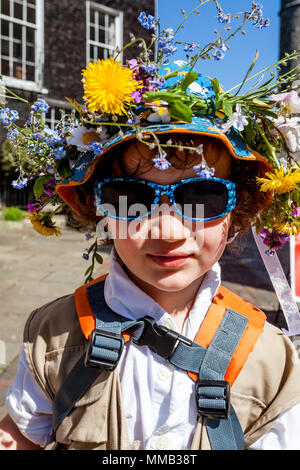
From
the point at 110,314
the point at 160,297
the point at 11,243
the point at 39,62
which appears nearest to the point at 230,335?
the point at 160,297

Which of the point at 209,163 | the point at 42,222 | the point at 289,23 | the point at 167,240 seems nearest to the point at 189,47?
the point at 209,163

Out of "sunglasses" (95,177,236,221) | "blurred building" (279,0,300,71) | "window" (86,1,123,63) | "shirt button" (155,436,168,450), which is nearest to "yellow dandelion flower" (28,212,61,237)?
"sunglasses" (95,177,236,221)

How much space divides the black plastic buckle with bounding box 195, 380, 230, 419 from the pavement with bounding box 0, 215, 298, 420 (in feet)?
2.30

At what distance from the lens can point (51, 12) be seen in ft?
38.8

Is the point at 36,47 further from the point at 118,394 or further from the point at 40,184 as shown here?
the point at 118,394

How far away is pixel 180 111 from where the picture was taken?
117 centimetres

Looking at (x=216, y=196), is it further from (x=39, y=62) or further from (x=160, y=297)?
(x=39, y=62)

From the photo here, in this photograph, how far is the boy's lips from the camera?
126 centimetres

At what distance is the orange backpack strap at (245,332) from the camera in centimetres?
130

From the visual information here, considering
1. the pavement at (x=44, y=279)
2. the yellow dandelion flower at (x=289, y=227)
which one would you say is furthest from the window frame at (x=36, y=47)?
the yellow dandelion flower at (x=289, y=227)

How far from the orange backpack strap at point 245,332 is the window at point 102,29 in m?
12.2

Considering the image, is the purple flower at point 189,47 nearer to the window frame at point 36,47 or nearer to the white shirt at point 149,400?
the white shirt at point 149,400

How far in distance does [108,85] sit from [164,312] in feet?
→ 2.34
